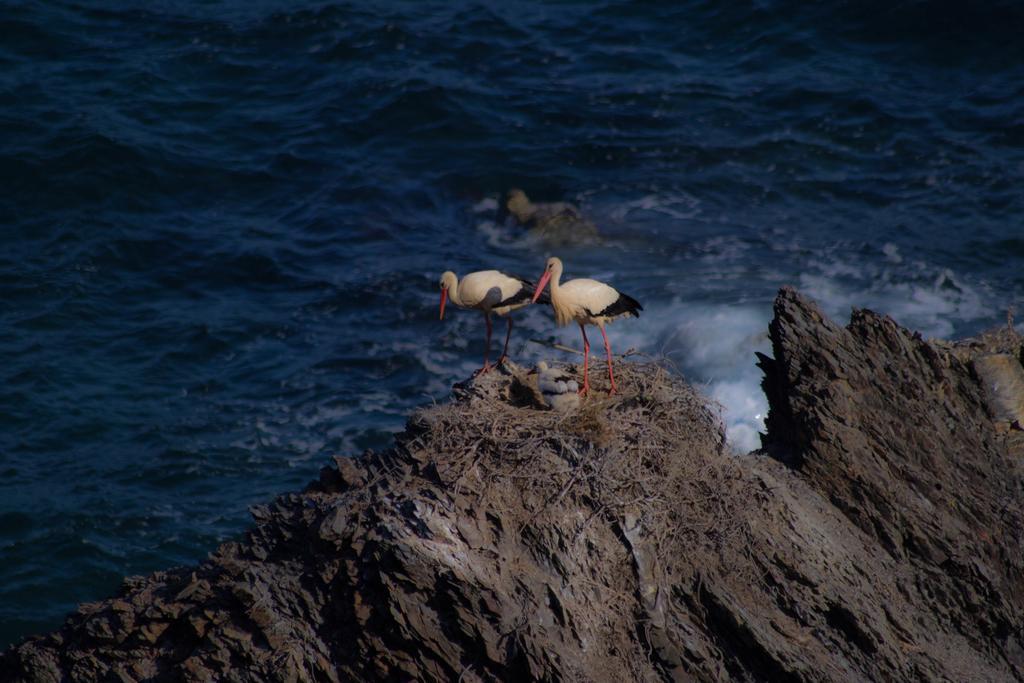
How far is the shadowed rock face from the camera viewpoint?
7.39 meters

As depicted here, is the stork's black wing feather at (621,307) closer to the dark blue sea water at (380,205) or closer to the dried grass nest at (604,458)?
the dried grass nest at (604,458)

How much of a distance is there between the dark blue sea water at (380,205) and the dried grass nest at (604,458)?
7.92 m

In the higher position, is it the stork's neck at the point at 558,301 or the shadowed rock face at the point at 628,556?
the stork's neck at the point at 558,301

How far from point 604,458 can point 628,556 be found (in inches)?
27.4

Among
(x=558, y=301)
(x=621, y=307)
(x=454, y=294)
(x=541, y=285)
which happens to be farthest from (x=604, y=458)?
(x=454, y=294)

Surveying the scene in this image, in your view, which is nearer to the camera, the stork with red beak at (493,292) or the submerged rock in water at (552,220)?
→ the stork with red beak at (493,292)

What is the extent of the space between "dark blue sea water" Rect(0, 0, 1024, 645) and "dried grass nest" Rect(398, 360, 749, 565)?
7921mm

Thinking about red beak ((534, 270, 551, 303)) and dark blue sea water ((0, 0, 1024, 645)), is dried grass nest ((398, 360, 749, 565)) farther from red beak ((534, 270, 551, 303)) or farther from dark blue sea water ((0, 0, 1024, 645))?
dark blue sea water ((0, 0, 1024, 645))

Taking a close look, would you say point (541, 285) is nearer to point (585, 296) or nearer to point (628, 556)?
point (585, 296)

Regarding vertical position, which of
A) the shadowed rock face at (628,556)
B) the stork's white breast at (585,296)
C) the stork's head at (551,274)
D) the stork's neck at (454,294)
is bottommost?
the shadowed rock face at (628,556)

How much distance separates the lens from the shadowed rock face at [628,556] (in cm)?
739

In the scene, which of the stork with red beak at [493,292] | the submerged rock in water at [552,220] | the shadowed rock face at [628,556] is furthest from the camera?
the submerged rock in water at [552,220]

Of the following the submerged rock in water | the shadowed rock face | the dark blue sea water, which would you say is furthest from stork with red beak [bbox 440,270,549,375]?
the submerged rock in water

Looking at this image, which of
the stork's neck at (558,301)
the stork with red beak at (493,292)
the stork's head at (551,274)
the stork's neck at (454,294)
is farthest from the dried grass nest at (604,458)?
the stork's neck at (454,294)
